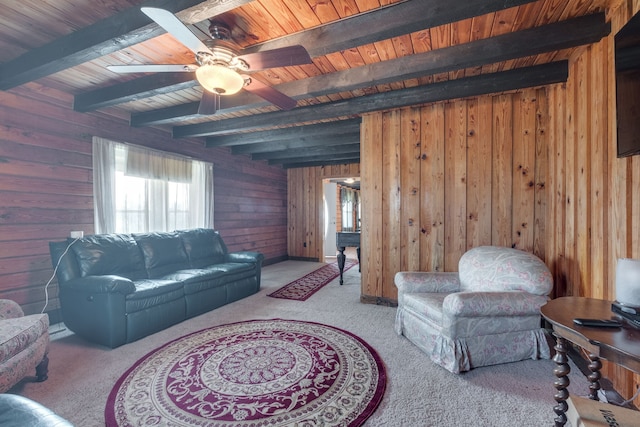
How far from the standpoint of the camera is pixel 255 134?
178 inches

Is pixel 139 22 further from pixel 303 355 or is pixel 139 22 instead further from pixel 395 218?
pixel 395 218

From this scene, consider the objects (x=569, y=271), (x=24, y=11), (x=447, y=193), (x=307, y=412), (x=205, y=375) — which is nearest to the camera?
(x=307, y=412)

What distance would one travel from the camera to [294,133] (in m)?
4.27

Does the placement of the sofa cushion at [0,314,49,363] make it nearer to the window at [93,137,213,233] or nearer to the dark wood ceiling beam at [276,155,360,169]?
the window at [93,137,213,233]

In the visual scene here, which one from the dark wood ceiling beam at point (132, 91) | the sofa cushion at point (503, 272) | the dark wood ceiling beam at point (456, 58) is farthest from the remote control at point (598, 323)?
the dark wood ceiling beam at point (132, 91)

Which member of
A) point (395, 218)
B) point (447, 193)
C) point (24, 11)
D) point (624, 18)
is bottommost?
point (395, 218)

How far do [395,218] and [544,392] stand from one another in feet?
6.81

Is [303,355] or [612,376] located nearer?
[612,376]

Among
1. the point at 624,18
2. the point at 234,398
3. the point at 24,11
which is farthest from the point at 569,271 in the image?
the point at 24,11

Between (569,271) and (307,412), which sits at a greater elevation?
(569,271)

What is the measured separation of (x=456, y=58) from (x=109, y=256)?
3907 millimetres

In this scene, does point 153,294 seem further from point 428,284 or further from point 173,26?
point 428,284

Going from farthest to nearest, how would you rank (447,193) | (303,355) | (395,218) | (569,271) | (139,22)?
(395,218) → (447,193) → (569,271) → (303,355) → (139,22)

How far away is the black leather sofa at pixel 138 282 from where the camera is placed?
7.97 feet
